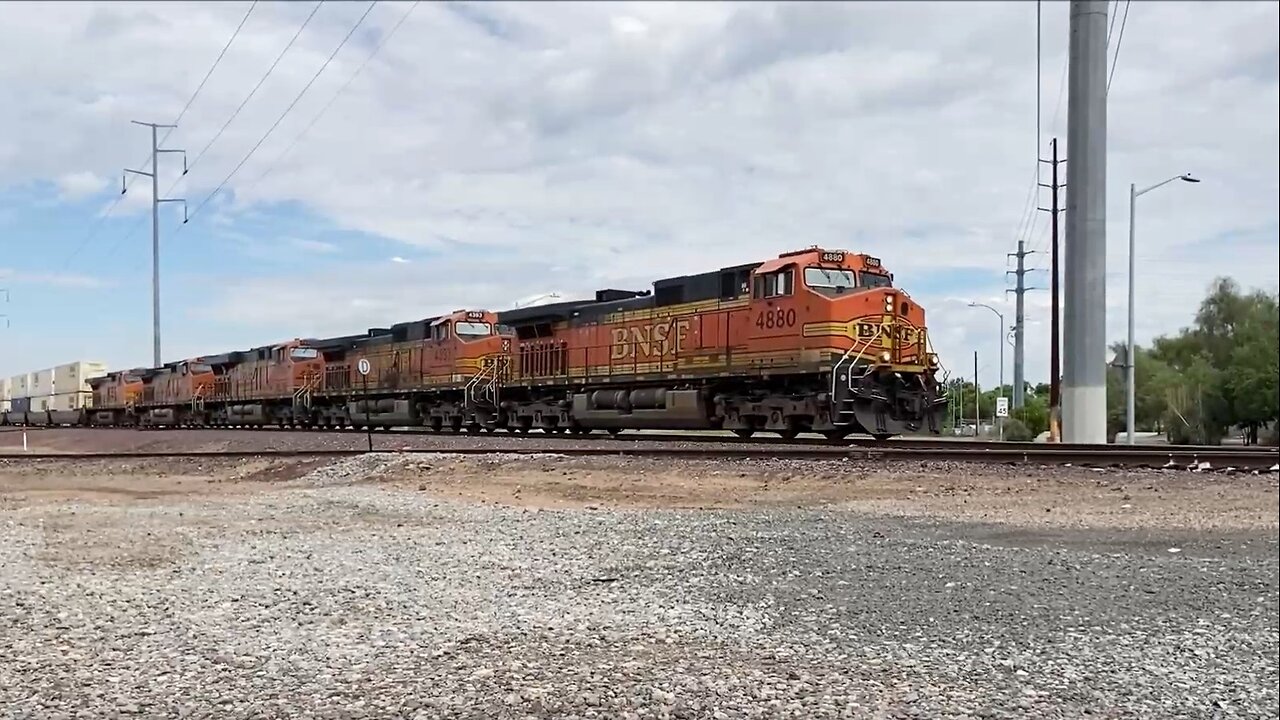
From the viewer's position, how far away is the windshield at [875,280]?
630 inches

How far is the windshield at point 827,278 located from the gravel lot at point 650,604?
6.68m

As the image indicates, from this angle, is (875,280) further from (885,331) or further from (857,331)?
(857,331)

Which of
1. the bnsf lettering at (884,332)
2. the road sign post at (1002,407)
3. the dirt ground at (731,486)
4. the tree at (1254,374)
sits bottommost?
the dirt ground at (731,486)

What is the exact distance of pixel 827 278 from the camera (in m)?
15.7

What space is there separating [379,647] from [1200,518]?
603cm

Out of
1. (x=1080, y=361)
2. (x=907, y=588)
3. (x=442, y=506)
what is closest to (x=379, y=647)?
(x=907, y=588)

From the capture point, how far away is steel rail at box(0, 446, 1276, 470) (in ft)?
25.8

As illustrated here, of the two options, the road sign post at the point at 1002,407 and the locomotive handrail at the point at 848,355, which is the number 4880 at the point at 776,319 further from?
the road sign post at the point at 1002,407

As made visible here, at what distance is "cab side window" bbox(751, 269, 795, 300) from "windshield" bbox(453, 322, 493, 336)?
33.7 feet

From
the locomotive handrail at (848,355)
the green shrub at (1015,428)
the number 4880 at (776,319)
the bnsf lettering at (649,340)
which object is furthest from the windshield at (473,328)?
the green shrub at (1015,428)

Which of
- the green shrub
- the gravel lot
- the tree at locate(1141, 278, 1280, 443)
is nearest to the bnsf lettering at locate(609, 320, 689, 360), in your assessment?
the gravel lot

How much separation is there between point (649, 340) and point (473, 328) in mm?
7598

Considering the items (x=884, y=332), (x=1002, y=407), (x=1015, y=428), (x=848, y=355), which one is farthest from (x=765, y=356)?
(x=1015, y=428)

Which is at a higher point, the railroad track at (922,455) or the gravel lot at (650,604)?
the railroad track at (922,455)
